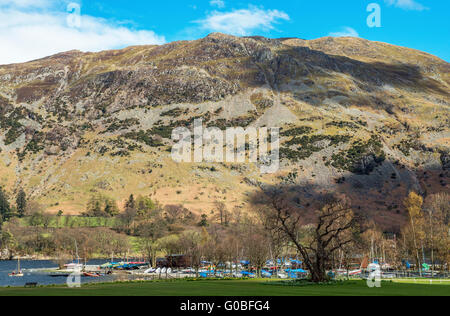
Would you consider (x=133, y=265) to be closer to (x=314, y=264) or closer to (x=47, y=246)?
(x=47, y=246)

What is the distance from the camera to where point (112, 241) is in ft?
601

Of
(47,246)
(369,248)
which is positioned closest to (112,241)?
(47,246)

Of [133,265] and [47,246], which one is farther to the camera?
[47,246]

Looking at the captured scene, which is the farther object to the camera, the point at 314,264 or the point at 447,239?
the point at 447,239
